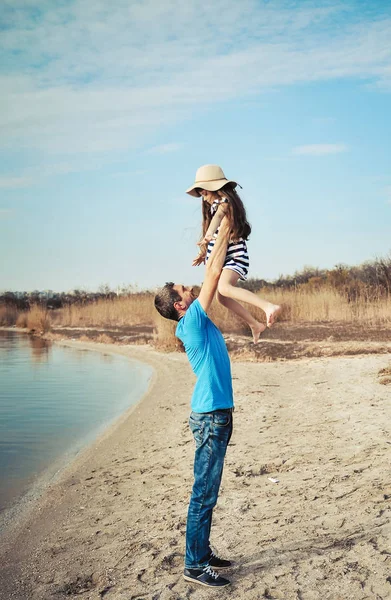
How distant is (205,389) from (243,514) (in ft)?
6.48

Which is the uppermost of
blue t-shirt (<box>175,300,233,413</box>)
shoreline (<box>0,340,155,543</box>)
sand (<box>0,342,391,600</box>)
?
blue t-shirt (<box>175,300,233,413</box>)

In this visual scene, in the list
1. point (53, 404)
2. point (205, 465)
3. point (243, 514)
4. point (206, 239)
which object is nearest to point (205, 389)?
point (205, 465)

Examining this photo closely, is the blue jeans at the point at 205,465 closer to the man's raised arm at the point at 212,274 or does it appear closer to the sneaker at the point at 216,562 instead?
the sneaker at the point at 216,562

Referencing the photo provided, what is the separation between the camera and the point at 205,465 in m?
3.81

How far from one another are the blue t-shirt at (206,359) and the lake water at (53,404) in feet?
13.4

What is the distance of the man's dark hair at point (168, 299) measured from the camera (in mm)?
3918

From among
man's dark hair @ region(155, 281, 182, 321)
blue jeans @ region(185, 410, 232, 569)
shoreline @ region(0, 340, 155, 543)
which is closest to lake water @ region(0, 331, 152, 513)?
shoreline @ region(0, 340, 155, 543)

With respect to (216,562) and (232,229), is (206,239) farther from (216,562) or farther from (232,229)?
(216,562)

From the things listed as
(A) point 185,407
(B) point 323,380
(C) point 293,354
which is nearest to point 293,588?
(A) point 185,407

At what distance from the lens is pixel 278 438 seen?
7.84 metres

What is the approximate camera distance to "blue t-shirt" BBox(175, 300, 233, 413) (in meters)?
3.74

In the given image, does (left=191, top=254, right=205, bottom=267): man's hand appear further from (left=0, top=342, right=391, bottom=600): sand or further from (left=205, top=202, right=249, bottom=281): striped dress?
(left=0, top=342, right=391, bottom=600): sand

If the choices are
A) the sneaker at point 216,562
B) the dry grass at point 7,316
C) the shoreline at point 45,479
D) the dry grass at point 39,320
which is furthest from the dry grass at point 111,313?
the sneaker at point 216,562

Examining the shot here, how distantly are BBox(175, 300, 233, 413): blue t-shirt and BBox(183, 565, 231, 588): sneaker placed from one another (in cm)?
101
